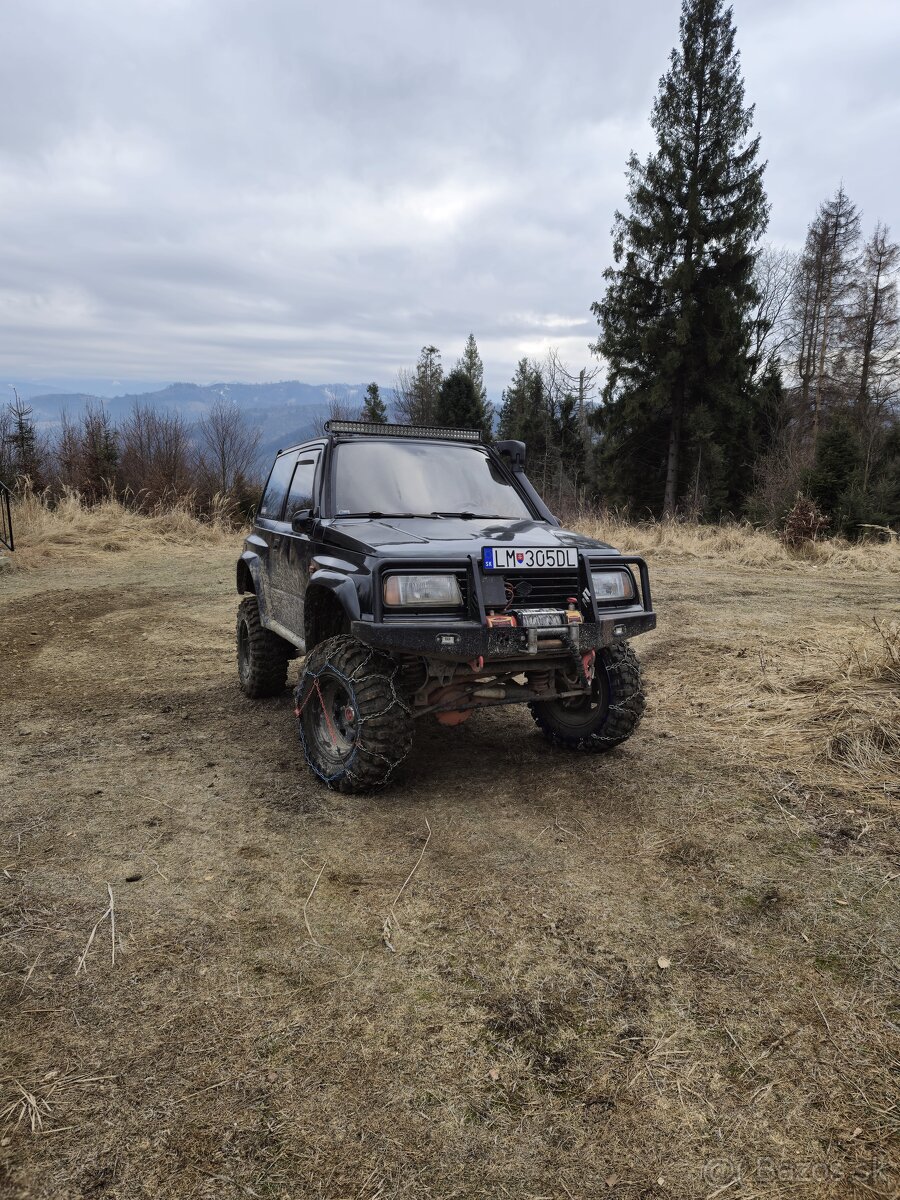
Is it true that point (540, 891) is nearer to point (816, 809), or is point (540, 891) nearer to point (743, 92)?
point (816, 809)

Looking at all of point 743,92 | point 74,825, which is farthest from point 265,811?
point 743,92

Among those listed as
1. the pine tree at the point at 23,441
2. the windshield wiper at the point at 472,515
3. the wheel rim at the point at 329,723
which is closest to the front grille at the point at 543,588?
the windshield wiper at the point at 472,515

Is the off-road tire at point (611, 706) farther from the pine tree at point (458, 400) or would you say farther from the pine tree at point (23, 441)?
the pine tree at point (458, 400)

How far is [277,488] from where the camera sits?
18.3 feet

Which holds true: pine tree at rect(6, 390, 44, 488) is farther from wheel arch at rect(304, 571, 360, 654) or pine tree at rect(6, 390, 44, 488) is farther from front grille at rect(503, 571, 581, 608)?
front grille at rect(503, 571, 581, 608)

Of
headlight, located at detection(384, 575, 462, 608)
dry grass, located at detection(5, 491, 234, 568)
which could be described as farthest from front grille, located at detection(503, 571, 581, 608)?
dry grass, located at detection(5, 491, 234, 568)

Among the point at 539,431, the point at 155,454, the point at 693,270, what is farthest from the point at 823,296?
the point at 155,454

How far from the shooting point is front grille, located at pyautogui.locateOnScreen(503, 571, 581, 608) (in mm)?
3518

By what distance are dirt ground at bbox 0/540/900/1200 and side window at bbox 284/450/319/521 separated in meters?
1.53

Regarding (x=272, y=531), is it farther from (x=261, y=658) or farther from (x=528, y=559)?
(x=528, y=559)

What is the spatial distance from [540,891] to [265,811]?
1458 mm

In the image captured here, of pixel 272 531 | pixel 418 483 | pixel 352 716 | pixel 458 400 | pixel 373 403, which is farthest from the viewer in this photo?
pixel 373 403

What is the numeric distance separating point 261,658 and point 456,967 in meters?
3.51

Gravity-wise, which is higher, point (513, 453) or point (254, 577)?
point (513, 453)
